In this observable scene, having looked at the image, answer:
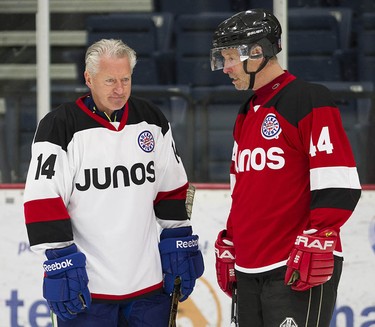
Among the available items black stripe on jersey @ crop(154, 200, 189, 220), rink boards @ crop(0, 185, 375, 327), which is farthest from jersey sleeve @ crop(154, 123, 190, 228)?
rink boards @ crop(0, 185, 375, 327)

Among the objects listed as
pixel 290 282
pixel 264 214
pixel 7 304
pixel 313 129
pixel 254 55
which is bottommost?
pixel 7 304

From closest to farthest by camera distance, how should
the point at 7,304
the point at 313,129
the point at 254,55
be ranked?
the point at 313,129 → the point at 254,55 → the point at 7,304

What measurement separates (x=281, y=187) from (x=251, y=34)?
448 mm

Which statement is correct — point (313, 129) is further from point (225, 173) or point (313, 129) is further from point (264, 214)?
point (225, 173)

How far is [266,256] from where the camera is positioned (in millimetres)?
2812

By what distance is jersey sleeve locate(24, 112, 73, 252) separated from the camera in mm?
2799

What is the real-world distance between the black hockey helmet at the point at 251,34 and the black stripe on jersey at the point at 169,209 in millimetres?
488

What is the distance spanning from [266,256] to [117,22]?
1769mm

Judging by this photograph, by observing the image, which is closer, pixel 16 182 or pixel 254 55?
pixel 254 55

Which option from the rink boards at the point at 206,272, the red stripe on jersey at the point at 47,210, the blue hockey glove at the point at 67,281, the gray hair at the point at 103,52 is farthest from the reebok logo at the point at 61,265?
the rink boards at the point at 206,272

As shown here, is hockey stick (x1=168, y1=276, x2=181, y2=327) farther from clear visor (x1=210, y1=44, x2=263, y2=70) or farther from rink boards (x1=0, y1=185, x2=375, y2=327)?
rink boards (x1=0, y1=185, x2=375, y2=327)

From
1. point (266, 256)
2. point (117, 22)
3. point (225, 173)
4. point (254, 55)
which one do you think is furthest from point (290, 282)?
point (117, 22)

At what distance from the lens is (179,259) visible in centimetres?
298

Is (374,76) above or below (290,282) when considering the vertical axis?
above
